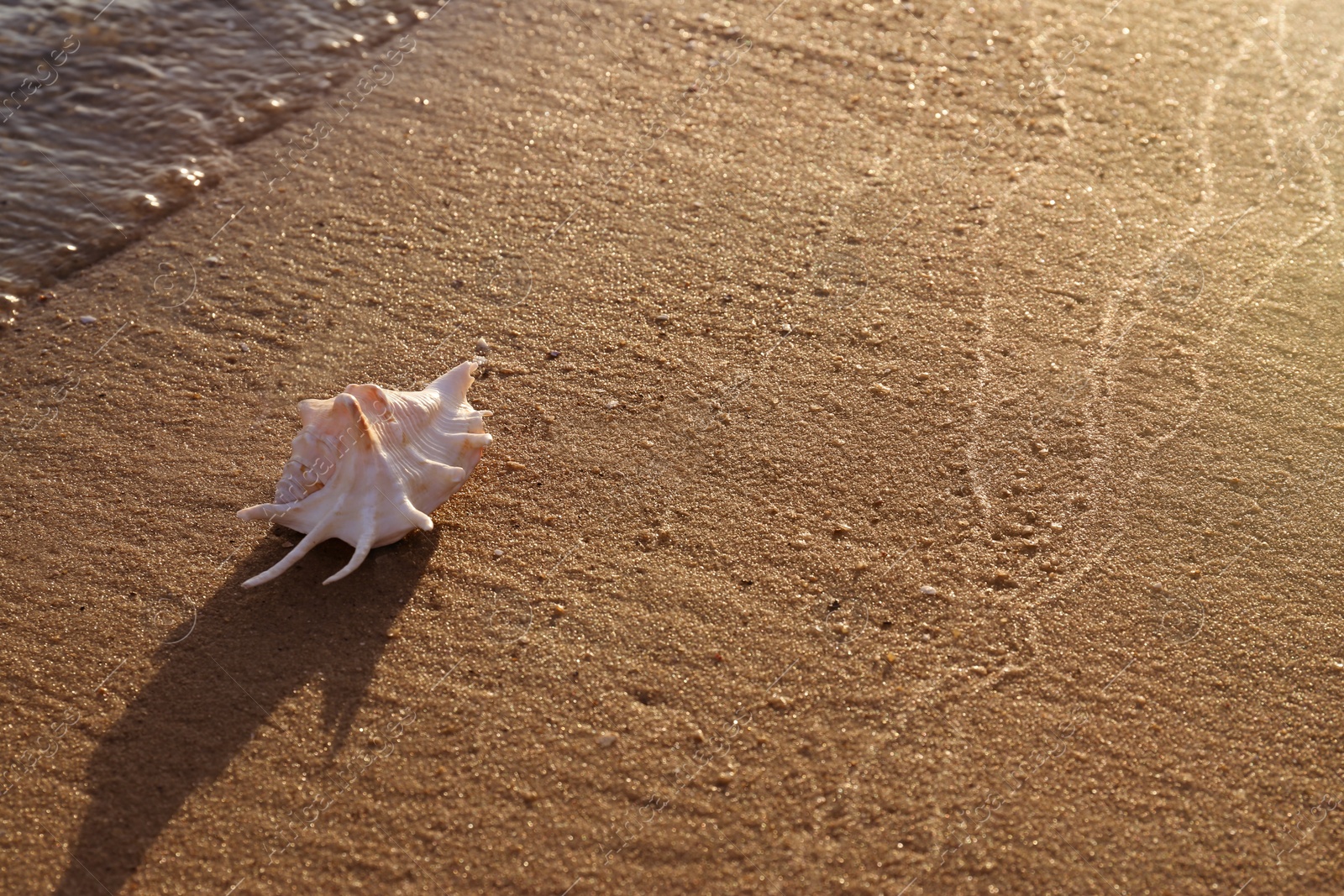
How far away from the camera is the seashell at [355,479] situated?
2721 mm

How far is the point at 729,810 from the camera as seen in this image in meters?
2.36

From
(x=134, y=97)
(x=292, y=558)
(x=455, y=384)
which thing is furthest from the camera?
(x=134, y=97)

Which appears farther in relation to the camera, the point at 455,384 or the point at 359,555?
the point at 455,384

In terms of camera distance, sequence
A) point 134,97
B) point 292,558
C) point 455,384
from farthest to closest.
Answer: point 134,97
point 455,384
point 292,558

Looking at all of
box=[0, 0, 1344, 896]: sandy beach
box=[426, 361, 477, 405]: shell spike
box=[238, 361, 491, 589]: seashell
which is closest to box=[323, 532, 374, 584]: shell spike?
box=[238, 361, 491, 589]: seashell

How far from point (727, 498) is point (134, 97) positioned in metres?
3.88

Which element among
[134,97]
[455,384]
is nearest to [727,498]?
[455,384]

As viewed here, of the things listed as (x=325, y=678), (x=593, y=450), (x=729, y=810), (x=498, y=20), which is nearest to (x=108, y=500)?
(x=325, y=678)

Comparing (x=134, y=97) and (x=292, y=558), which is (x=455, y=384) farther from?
(x=134, y=97)

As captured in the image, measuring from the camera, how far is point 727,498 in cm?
306

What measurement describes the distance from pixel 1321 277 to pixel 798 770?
2.80 metres

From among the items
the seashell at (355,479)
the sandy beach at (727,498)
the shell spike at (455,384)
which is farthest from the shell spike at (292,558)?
the shell spike at (455,384)

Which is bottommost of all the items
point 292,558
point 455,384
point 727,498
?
point 292,558

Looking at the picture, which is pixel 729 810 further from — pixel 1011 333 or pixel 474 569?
pixel 1011 333
